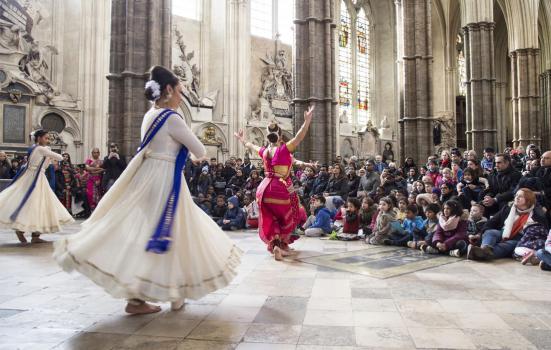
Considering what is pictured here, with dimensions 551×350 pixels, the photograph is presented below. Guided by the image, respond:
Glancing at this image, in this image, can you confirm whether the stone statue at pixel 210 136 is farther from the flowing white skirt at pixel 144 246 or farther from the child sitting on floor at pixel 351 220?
the flowing white skirt at pixel 144 246

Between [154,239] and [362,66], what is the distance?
33006 mm

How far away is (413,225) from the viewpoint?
26.2 ft

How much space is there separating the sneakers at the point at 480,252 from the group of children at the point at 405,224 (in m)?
0.26

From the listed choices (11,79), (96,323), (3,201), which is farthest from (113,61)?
(96,323)

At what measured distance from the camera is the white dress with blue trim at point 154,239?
3055 millimetres

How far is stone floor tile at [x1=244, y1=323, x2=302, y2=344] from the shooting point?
9.48 ft

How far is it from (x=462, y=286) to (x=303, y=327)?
2.22m

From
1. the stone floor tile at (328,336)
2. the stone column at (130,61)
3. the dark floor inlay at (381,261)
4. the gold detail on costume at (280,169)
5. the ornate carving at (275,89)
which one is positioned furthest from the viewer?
the ornate carving at (275,89)

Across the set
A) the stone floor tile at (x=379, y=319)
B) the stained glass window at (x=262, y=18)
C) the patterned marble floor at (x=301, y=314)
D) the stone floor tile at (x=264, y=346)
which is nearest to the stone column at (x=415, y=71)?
the stained glass window at (x=262, y=18)

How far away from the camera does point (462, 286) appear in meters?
4.56

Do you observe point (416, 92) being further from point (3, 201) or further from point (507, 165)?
point (3, 201)

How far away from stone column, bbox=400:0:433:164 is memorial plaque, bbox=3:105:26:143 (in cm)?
1613

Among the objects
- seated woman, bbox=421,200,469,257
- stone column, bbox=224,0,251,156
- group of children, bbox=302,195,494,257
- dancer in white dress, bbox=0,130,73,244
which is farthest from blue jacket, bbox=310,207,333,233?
stone column, bbox=224,0,251,156

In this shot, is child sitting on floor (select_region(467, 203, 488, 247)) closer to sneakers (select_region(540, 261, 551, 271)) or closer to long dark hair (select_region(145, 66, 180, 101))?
sneakers (select_region(540, 261, 551, 271))
